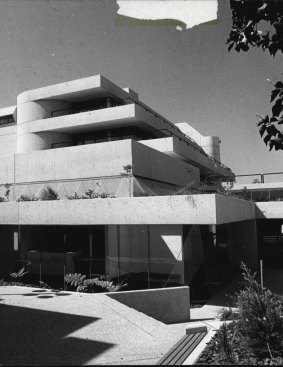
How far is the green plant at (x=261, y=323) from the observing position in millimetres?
5922

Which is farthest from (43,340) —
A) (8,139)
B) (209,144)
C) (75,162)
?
(209,144)

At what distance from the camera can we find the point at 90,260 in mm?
15141

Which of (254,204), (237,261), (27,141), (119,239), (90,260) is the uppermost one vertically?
(27,141)

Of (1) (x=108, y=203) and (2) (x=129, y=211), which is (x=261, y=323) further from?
(1) (x=108, y=203)

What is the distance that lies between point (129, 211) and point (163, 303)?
13.5 ft

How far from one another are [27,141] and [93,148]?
13.7 meters

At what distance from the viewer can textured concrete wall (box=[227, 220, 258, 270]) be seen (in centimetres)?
2305

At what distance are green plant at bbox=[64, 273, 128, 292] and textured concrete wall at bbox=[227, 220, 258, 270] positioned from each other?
12.0 metres

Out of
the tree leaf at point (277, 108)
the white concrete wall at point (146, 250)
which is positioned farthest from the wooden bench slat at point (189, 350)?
the white concrete wall at point (146, 250)

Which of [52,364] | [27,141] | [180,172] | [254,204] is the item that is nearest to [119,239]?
[52,364]

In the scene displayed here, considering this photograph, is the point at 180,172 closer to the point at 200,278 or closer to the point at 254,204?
the point at 254,204

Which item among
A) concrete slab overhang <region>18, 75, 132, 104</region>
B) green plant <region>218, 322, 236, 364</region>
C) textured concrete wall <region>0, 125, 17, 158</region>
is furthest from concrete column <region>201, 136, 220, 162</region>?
green plant <region>218, 322, 236, 364</region>

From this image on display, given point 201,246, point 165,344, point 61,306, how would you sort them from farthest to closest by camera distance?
point 201,246
point 61,306
point 165,344

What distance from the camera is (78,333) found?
27.0 feet
